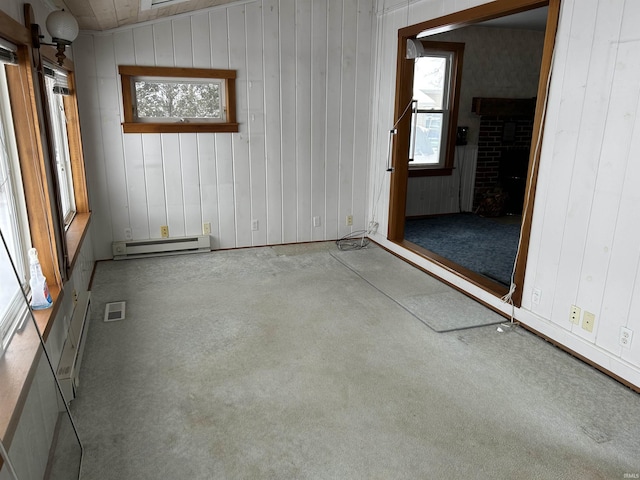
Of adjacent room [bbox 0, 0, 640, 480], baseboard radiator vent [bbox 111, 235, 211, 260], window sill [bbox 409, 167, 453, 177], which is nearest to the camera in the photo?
adjacent room [bbox 0, 0, 640, 480]

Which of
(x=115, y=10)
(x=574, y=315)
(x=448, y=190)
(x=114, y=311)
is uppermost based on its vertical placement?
(x=115, y=10)

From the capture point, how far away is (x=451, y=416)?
233 centimetres

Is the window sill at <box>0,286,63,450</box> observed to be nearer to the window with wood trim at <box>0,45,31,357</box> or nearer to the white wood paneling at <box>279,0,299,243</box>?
the window with wood trim at <box>0,45,31,357</box>

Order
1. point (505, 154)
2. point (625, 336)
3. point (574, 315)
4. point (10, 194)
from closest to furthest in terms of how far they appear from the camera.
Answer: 1. point (10, 194)
2. point (625, 336)
3. point (574, 315)
4. point (505, 154)

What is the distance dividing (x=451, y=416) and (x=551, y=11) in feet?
8.00

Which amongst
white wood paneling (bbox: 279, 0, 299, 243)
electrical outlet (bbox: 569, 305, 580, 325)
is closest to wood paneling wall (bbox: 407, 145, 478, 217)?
white wood paneling (bbox: 279, 0, 299, 243)

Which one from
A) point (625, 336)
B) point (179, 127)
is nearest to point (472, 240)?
point (625, 336)

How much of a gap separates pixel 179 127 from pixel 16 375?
3353 millimetres

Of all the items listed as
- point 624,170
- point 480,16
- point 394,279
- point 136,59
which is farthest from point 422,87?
point 624,170

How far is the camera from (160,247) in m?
4.77

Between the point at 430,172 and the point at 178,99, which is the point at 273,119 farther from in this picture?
the point at 430,172

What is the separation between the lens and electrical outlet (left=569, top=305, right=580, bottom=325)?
2.86 metres

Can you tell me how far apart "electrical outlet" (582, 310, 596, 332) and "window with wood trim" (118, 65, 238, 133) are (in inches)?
137

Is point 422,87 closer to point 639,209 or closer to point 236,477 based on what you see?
point 639,209
